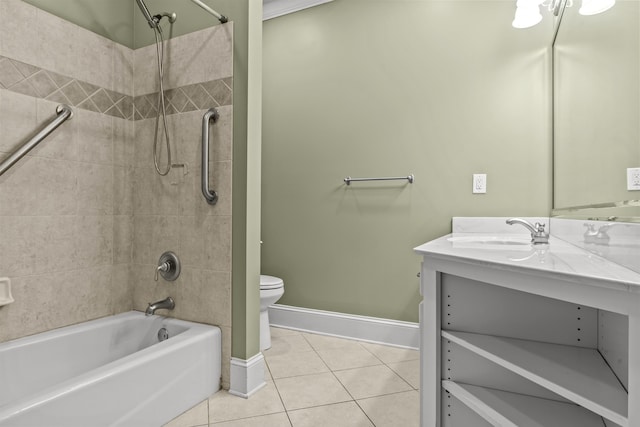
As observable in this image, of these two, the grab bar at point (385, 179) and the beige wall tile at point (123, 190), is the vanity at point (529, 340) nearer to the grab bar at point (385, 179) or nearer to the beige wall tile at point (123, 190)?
the grab bar at point (385, 179)

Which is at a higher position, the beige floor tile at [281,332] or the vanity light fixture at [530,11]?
the vanity light fixture at [530,11]

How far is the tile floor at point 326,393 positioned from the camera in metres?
1.49

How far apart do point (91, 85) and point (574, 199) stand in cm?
232

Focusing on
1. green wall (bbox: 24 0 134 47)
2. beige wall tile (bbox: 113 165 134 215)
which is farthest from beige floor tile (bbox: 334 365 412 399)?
green wall (bbox: 24 0 134 47)

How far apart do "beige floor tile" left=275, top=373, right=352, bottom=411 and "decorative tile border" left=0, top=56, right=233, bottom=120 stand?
143 centimetres

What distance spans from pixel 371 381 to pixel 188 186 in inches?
54.0

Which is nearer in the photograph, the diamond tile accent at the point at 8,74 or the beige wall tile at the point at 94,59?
the diamond tile accent at the point at 8,74

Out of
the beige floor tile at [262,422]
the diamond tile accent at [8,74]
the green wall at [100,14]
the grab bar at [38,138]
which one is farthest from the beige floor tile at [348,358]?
the green wall at [100,14]

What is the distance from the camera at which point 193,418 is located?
1.49 meters

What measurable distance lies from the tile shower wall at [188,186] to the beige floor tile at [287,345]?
55 cm

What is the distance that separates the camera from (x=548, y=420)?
978mm

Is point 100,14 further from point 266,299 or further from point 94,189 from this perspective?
point 266,299

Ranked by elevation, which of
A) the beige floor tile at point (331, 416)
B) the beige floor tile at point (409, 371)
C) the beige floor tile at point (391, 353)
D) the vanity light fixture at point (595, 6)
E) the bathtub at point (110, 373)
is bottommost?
the beige floor tile at point (391, 353)

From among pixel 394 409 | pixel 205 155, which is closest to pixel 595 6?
pixel 205 155
